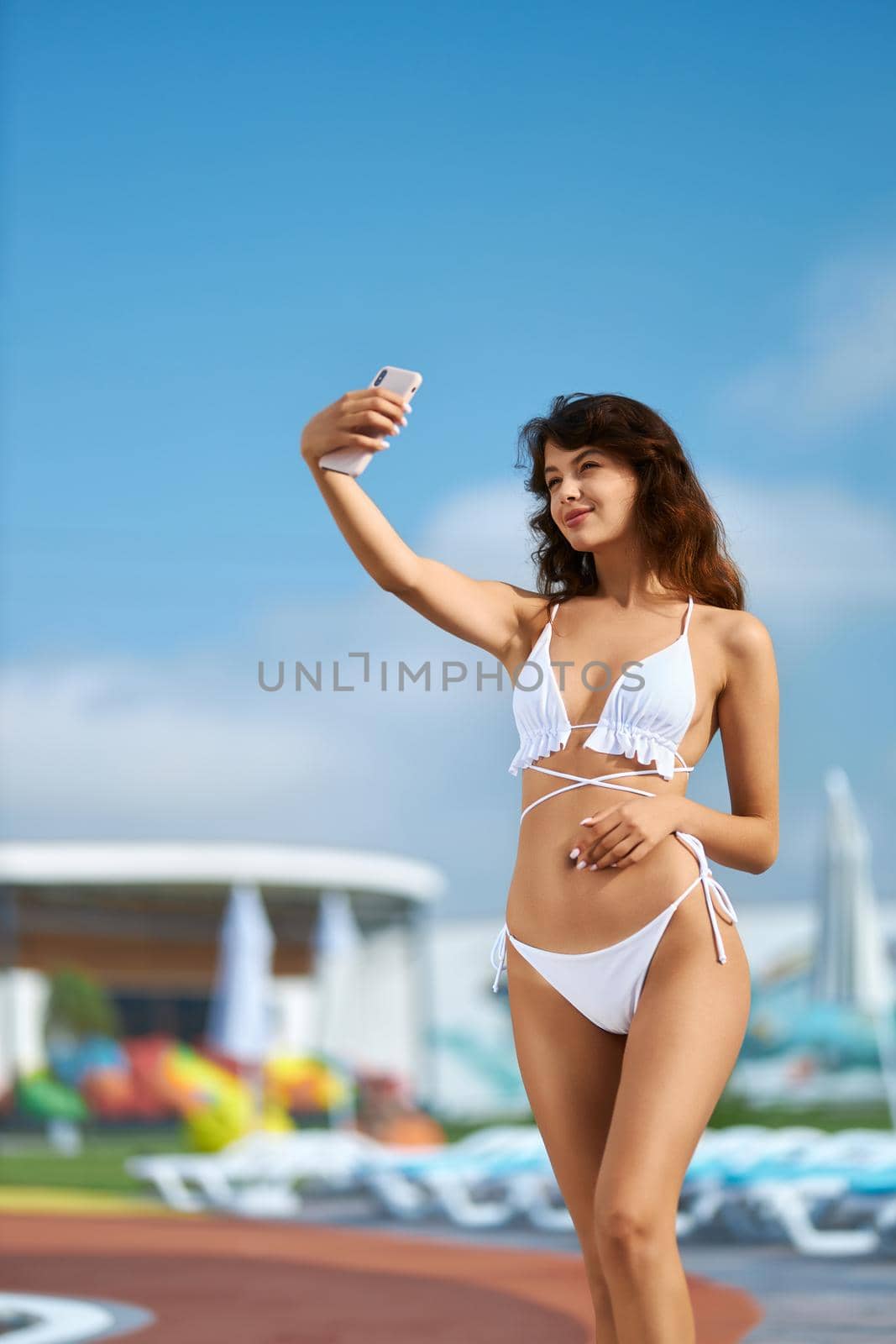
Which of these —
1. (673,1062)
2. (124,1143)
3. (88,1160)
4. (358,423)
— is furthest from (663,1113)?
(124,1143)

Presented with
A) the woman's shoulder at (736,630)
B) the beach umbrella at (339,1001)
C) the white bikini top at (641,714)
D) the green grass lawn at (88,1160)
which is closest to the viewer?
the white bikini top at (641,714)

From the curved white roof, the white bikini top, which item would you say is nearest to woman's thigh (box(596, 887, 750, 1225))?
the white bikini top

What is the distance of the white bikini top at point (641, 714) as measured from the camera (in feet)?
8.00

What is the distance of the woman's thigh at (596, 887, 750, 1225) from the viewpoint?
2.13 metres

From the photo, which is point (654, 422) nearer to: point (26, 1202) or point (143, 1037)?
point (26, 1202)

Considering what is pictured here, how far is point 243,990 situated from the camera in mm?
17219

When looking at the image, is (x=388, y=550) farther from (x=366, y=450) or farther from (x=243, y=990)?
(x=243, y=990)

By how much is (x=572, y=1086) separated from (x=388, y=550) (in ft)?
2.94

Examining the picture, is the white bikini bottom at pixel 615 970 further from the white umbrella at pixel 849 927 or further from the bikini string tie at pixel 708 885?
the white umbrella at pixel 849 927

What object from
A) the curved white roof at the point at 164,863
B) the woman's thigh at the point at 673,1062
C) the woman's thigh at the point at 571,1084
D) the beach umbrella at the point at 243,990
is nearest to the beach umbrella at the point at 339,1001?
the curved white roof at the point at 164,863

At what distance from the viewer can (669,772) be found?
243cm

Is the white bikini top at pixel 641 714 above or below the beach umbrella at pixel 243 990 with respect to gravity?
above

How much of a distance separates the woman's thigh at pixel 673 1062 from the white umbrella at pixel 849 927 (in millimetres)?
11062

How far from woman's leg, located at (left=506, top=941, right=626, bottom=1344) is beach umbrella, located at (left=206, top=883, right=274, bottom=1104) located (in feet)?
48.9
